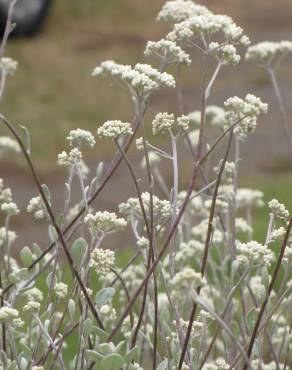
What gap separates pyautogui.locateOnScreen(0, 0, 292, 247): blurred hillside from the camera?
1045cm

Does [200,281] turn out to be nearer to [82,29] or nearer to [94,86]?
[94,86]

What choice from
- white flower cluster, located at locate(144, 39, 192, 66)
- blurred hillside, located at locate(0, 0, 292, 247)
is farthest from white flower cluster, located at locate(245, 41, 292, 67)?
blurred hillside, located at locate(0, 0, 292, 247)

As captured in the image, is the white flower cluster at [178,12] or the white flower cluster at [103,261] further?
the white flower cluster at [178,12]

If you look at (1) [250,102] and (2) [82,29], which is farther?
(2) [82,29]

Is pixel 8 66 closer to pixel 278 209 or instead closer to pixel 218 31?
pixel 218 31

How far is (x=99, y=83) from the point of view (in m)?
13.0

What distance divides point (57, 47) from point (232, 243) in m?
11.6

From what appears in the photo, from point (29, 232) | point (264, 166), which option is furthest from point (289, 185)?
point (29, 232)

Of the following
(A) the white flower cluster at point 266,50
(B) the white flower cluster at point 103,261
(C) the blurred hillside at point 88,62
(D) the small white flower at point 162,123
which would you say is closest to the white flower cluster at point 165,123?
(D) the small white flower at point 162,123

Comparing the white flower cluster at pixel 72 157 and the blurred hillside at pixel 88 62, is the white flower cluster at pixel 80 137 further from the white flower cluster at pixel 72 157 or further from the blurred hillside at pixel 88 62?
the blurred hillside at pixel 88 62

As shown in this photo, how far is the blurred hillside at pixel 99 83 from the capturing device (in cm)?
1045

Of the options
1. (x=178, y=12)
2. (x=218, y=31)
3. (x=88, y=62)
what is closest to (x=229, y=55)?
(x=218, y=31)

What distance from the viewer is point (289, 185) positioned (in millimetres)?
8711

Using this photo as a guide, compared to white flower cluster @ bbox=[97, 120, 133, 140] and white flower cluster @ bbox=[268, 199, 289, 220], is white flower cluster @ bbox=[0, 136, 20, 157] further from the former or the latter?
white flower cluster @ bbox=[268, 199, 289, 220]
